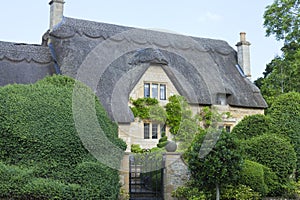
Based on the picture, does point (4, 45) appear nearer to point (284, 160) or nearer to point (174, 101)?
point (174, 101)

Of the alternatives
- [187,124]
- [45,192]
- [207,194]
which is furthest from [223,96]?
[45,192]

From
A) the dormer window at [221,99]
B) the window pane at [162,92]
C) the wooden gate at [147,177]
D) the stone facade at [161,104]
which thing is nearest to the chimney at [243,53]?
the dormer window at [221,99]

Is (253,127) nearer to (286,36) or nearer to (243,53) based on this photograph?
(286,36)


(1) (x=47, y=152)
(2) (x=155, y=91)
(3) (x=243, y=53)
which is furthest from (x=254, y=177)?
(3) (x=243, y=53)

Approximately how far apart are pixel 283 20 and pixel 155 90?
866 centimetres

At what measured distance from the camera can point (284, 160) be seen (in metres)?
12.2

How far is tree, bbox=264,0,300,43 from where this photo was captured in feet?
72.1

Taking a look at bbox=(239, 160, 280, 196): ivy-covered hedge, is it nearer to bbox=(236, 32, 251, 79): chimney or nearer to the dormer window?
the dormer window

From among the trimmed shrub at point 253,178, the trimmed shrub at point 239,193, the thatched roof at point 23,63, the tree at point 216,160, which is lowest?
the trimmed shrub at point 239,193

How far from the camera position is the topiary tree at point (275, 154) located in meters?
12.2

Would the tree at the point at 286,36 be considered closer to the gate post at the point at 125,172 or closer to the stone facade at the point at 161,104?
the stone facade at the point at 161,104

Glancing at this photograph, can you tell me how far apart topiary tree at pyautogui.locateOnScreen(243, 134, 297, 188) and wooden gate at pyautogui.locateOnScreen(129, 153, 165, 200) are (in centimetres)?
296

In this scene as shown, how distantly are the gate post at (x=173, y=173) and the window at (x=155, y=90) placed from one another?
8455 millimetres

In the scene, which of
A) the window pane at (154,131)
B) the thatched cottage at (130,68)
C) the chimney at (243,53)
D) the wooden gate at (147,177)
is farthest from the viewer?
the chimney at (243,53)
